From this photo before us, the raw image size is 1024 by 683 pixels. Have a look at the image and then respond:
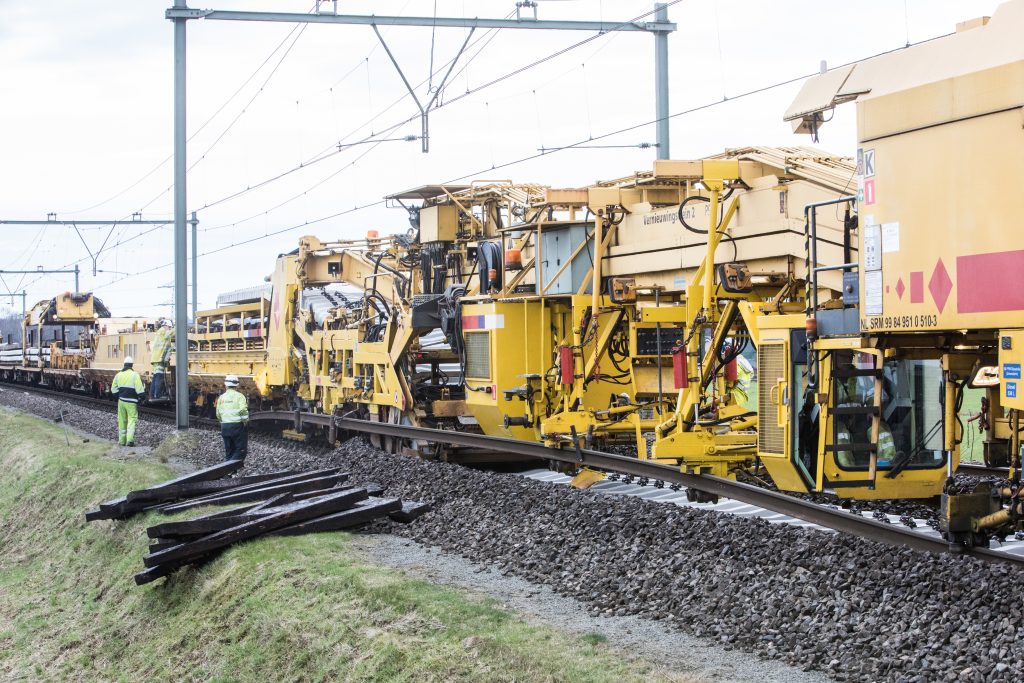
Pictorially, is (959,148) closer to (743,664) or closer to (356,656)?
(743,664)

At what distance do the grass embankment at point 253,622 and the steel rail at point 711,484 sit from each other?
2.40 m

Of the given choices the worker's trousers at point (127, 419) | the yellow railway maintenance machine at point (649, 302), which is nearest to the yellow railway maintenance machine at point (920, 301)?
the yellow railway maintenance machine at point (649, 302)

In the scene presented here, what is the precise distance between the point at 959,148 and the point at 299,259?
17185 mm

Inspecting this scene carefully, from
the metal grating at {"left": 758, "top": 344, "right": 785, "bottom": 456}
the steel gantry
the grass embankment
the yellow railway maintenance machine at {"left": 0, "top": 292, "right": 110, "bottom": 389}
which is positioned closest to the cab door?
the metal grating at {"left": 758, "top": 344, "right": 785, "bottom": 456}

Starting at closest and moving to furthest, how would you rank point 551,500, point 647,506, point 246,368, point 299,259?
1. point 647,506
2. point 551,500
3. point 299,259
4. point 246,368

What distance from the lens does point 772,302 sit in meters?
9.82

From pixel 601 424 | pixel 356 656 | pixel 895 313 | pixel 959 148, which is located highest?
pixel 959 148

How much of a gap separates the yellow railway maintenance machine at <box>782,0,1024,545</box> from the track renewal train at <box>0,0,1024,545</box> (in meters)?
0.02

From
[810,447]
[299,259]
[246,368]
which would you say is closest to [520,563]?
[810,447]

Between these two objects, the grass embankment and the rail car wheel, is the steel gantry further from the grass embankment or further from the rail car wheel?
the grass embankment

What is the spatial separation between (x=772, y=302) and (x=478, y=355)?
5.82m

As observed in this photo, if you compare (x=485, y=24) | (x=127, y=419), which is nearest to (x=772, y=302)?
(x=485, y=24)

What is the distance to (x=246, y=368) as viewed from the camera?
25688 millimetres

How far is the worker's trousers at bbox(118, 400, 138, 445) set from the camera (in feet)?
68.1
